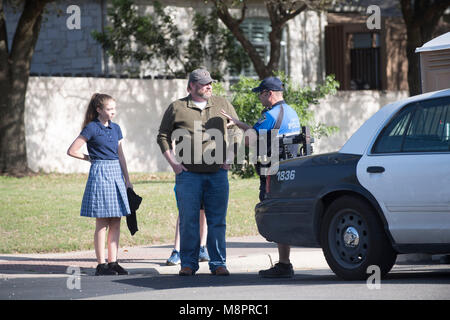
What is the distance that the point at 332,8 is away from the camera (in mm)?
28516

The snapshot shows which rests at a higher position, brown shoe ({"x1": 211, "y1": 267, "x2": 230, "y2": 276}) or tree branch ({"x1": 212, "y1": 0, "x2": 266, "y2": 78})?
tree branch ({"x1": 212, "y1": 0, "x2": 266, "y2": 78})

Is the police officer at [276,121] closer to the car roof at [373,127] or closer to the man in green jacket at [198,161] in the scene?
the man in green jacket at [198,161]

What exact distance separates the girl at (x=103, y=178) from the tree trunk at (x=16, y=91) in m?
10.8

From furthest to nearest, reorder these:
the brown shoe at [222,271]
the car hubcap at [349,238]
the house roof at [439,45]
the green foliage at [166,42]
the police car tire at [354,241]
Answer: the green foliage at [166,42], the house roof at [439,45], the brown shoe at [222,271], the car hubcap at [349,238], the police car tire at [354,241]

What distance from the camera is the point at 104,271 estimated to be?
9.66 metres

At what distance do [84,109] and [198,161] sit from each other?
13345mm

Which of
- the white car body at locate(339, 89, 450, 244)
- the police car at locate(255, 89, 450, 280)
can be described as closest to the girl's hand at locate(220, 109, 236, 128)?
the police car at locate(255, 89, 450, 280)

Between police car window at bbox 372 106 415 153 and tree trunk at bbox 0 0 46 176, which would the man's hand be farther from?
tree trunk at bbox 0 0 46 176

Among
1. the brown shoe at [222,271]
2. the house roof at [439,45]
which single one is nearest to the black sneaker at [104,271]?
the brown shoe at [222,271]

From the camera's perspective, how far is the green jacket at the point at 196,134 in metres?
9.27

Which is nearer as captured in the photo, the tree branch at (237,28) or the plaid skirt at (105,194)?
the plaid skirt at (105,194)

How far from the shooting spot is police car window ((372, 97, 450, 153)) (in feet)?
26.0

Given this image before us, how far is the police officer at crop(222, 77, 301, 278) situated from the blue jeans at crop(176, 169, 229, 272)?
44cm

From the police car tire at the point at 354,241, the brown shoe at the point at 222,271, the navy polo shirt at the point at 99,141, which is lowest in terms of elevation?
the brown shoe at the point at 222,271
